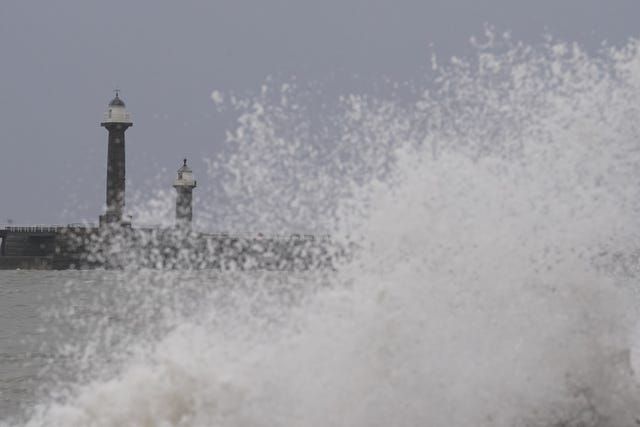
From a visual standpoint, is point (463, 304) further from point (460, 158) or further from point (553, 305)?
point (460, 158)

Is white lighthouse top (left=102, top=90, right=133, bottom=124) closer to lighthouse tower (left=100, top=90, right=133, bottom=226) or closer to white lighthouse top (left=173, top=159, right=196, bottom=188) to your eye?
lighthouse tower (left=100, top=90, right=133, bottom=226)

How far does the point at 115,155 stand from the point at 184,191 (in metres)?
8.08

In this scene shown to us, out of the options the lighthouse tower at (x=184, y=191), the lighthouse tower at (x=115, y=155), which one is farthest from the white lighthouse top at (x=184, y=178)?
the lighthouse tower at (x=115, y=155)

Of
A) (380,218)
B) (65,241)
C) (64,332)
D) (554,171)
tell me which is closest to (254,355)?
(380,218)

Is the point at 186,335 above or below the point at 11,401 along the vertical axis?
above

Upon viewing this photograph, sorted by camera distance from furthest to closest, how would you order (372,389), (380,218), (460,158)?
(460,158) < (380,218) < (372,389)

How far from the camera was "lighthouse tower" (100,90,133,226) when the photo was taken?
5528 centimetres

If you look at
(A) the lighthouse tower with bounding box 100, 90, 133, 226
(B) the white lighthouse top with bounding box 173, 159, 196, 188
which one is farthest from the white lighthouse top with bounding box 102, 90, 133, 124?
(B) the white lighthouse top with bounding box 173, 159, 196, 188

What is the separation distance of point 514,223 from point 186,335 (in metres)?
3.35

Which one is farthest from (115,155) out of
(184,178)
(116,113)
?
(184,178)

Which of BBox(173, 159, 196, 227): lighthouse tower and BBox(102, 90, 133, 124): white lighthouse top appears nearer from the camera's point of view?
BBox(102, 90, 133, 124): white lighthouse top

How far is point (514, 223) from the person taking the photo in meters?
9.51

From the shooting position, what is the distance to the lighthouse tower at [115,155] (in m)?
55.3

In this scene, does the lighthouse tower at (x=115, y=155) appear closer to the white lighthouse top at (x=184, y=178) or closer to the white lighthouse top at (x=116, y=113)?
the white lighthouse top at (x=116, y=113)
